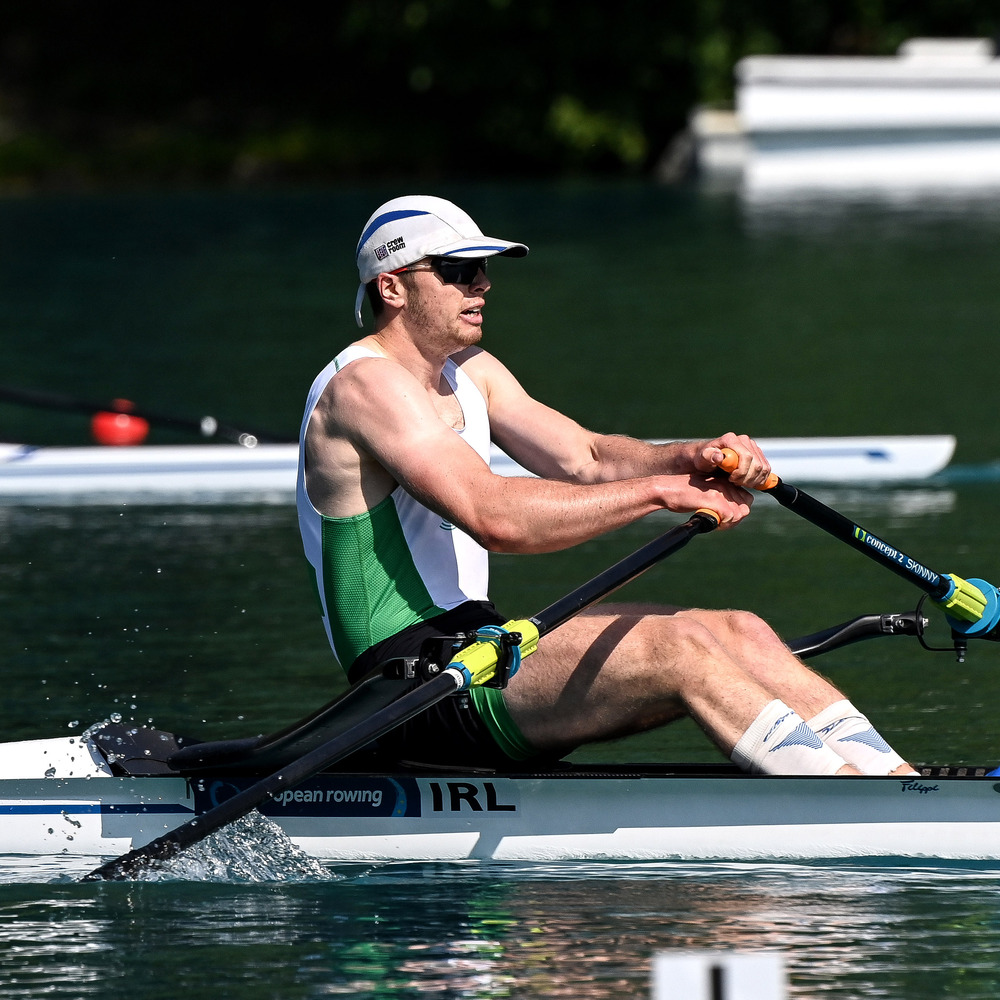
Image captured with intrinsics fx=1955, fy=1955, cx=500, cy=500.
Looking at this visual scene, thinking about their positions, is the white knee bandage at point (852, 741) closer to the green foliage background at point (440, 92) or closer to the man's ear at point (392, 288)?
the man's ear at point (392, 288)

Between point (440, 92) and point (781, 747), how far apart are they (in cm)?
2750

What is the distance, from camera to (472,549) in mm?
4797

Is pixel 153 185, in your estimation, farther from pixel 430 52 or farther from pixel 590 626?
pixel 590 626

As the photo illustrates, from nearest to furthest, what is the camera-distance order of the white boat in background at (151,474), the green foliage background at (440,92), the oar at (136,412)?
the white boat in background at (151,474) → the oar at (136,412) → the green foliage background at (440,92)

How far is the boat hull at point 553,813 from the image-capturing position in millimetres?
4602

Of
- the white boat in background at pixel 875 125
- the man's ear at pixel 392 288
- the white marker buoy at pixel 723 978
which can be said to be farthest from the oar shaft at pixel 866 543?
the white boat in background at pixel 875 125

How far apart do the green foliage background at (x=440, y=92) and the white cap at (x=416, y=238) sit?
945 inches

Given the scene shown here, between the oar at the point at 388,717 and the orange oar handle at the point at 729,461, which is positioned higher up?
the orange oar handle at the point at 729,461

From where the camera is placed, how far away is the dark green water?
4289 mm

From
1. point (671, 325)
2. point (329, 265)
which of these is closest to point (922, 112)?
point (329, 265)

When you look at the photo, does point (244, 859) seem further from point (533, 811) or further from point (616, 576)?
point (616, 576)

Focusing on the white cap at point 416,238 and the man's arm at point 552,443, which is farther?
the man's arm at point 552,443

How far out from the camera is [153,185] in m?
28.9

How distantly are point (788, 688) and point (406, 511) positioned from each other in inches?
39.5
